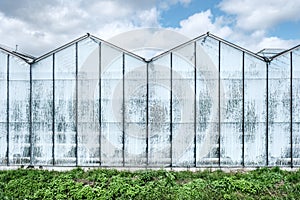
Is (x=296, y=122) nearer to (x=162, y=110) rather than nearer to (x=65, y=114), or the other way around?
(x=162, y=110)

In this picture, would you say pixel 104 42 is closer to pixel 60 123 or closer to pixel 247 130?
pixel 60 123

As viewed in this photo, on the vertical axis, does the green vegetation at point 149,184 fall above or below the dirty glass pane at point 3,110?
below

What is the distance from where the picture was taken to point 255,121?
13.2m

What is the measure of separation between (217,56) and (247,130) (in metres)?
2.88

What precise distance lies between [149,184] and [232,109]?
4.35 meters

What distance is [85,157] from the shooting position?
13.3 meters

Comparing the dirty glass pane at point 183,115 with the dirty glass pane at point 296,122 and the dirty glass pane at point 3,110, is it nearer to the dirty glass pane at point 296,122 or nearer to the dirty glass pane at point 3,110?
the dirty glass pane at point 296,122

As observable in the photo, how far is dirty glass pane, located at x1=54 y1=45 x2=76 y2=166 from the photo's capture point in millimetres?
13352

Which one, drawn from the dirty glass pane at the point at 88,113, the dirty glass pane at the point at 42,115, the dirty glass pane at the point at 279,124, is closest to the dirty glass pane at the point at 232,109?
the dirty glass pane at the point at 279,124

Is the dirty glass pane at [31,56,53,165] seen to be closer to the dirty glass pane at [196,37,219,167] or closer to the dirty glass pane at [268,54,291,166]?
the dirty glass pane at [196,37,219,167]

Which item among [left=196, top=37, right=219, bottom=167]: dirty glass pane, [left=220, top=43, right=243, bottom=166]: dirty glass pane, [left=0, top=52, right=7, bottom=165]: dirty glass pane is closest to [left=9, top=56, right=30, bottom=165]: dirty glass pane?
[left=0, top=52, right=7, bottom=165]: dirty glass pane

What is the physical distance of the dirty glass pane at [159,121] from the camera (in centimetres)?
1323

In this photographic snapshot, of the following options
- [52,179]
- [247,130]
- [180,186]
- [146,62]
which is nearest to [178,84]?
[146,62]

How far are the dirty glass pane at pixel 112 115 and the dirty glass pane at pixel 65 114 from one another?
109 cm
